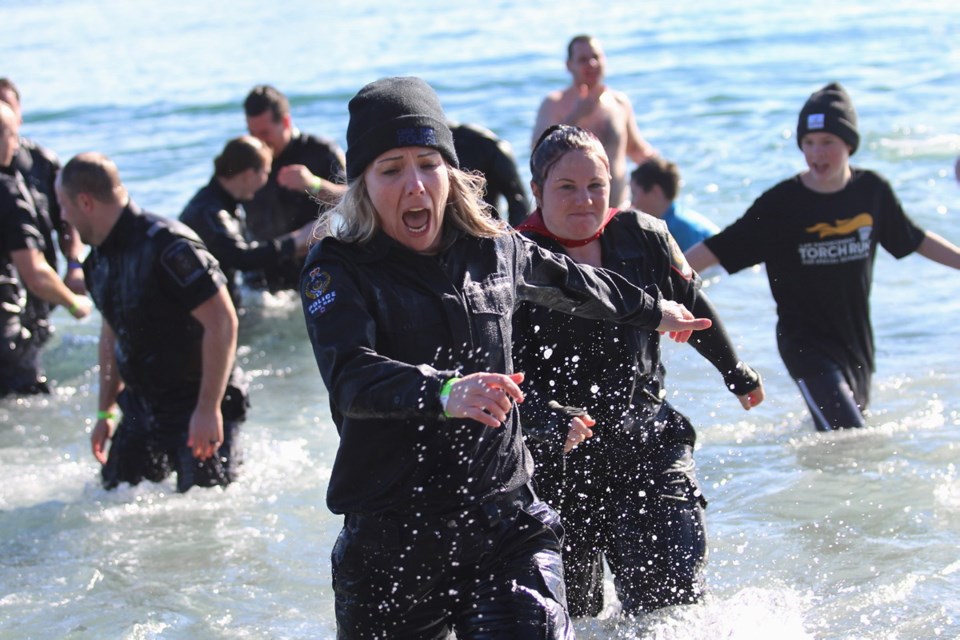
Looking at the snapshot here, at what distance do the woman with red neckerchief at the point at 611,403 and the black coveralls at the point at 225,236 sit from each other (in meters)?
4.69

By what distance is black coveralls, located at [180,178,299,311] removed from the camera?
898 cm

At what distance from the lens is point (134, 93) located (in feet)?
83.3

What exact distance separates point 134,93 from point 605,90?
54.9 ft

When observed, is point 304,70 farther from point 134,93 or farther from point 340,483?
point 340,483

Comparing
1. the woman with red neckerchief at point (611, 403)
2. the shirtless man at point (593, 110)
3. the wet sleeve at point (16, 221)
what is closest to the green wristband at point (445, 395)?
the woman with red neckerchief at point (611, 403)

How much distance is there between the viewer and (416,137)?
11.3 ft

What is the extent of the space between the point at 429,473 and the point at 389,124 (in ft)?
2.94

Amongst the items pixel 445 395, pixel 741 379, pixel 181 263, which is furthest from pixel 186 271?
pixel 445 395

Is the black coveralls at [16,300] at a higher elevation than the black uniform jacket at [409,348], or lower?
lower

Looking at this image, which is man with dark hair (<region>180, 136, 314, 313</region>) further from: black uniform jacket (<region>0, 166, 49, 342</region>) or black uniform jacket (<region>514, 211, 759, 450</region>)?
black uniform jacket (<region>514, 211, 759, 450</region>)

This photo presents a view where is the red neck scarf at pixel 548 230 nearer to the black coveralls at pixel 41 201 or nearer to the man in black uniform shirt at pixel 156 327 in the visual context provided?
the man in black uniform shirt at pixel 156 327

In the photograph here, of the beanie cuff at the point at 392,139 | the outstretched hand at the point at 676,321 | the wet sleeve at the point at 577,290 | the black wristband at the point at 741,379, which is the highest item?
the beanie cuff at the point at 392,139

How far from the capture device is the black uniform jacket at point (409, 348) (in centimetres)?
329

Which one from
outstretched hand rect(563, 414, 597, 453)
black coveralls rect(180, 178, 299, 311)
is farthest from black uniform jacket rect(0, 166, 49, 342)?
outstretched hand rect(563, 414, 597, 453)
